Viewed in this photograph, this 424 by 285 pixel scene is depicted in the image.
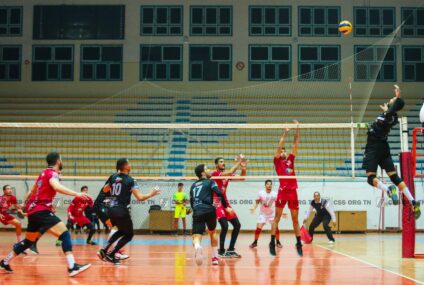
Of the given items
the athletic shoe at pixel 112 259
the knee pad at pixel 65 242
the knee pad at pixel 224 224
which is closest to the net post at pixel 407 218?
the knee pad at pixel 224 224

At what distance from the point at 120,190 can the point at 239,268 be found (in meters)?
2.55

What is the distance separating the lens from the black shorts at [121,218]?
10359mm

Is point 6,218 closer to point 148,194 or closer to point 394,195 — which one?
point 148,194

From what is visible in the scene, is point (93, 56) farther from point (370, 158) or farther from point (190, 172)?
point (370, 158)

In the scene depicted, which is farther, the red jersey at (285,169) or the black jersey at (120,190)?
the red jersey at (285,169)

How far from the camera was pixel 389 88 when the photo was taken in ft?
88.3

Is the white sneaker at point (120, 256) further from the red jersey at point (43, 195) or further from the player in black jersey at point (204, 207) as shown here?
the red jersey at point (43, 195)

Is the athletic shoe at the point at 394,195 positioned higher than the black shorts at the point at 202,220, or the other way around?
the athletic shoe at the point at 394,195

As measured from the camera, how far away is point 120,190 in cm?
1050

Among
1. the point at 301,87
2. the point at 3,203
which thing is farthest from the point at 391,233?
the point at 3,203

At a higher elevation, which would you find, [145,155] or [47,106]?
[47,106]

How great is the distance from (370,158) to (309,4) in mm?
19133

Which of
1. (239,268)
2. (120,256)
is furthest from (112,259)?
(239,268)

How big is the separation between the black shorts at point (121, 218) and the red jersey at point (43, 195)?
148 centimetres
